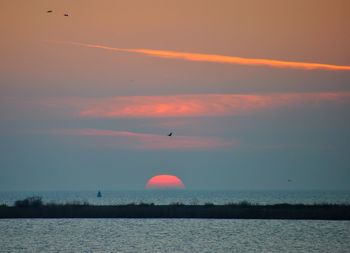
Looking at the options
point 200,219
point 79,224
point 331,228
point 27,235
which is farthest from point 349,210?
point 27,235

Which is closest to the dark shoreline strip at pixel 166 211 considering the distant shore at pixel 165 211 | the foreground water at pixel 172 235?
the distant shore at pixel 165 211

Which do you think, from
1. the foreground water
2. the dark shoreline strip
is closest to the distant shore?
the dark shoreline strip

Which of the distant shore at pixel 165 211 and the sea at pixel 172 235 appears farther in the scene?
the distant shore at pixel 165 211

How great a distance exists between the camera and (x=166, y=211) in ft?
228

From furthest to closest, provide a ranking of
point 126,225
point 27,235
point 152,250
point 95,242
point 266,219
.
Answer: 1. point 266,219
2. point 126,225
3. point 27,235
4. point 95,242
5. point 152,250

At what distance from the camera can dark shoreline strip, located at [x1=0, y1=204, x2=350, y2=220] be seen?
6812cm

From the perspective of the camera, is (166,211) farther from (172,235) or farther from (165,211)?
(172,235)

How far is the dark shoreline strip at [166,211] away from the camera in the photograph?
6812 centimetres

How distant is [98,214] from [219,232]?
16.2 meters

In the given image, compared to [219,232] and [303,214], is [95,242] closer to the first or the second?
[219,232]

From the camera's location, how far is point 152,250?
46562 mm

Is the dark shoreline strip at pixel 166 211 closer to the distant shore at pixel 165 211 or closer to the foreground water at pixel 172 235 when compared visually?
the distant shore at pixel 165 211

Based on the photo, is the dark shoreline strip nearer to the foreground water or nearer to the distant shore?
the distant shore

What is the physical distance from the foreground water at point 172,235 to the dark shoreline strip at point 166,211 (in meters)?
0.66
